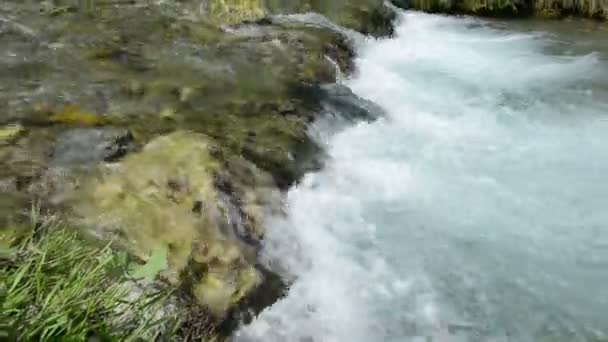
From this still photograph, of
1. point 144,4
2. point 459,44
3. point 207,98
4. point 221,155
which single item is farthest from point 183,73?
point 459,44

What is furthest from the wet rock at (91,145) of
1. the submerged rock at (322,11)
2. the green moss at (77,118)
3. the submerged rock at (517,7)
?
the submerged rock at (517,7)

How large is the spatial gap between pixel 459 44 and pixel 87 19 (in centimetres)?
497

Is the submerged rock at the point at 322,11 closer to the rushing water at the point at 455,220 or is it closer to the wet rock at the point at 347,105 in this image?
the rushing water at the point at 455,220

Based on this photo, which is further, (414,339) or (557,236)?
(557,236)

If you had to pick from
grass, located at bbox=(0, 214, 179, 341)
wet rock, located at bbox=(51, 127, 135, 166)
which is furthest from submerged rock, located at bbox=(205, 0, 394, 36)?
grass, located at bbox=(0, 214, 179, 341)

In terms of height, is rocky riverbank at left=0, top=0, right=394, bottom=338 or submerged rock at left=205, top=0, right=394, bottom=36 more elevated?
submerged rock at left=205, top=0, right=394, bottom=36

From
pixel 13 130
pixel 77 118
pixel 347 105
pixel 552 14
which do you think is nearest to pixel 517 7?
pixel 552 14

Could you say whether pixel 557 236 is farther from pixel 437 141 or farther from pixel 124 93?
pixel 124 93

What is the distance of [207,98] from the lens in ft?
19.2

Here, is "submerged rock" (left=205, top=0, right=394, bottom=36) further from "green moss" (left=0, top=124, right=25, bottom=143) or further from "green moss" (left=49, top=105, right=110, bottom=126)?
"green moss" (left=0, top=124, right=25, bottom=143)

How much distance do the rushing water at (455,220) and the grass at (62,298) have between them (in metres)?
1.16

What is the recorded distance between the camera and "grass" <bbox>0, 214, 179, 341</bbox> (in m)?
2.04

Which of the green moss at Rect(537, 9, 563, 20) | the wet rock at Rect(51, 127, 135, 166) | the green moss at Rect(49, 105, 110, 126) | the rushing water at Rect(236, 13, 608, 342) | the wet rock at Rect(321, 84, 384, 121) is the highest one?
the green moss at Rect(537, 9, 563, 20)

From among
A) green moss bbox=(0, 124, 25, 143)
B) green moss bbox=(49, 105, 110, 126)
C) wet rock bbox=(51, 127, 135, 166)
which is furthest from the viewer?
green moss bbox=(49, 105, 110, 126)
